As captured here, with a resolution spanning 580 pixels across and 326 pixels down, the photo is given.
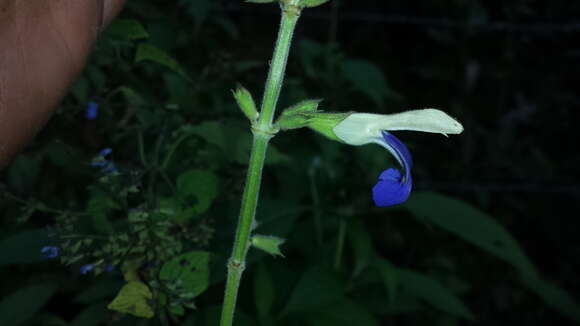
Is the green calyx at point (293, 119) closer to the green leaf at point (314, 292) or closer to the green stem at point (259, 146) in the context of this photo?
the green stem at point (259, 146)

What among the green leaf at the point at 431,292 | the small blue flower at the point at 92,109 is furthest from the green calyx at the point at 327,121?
the green leaf at the point at 431,292

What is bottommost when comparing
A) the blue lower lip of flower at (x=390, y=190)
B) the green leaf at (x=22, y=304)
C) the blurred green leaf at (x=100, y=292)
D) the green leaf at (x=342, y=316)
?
the green leaf at (x=22, y=304)

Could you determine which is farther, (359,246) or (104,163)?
(359,246)

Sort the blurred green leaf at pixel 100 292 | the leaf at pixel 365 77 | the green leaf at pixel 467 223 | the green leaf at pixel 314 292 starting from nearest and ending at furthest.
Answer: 1. the blurred green leaf at pixel 100 292
2. the green leaf at pixel 314 292
3. the green leaf at pixel 467 223
4. the leaf at pixel 365 77

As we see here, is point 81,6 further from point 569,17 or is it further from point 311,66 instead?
point 569,17

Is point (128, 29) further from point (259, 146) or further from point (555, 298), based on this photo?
point (555, 298)

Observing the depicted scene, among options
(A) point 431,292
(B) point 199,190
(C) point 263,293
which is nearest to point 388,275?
(A) point 431,292
